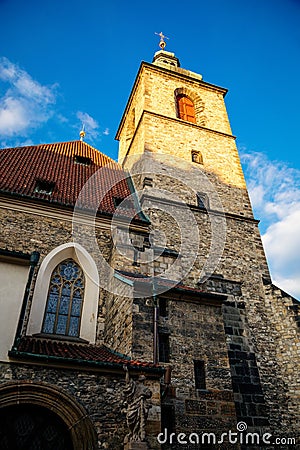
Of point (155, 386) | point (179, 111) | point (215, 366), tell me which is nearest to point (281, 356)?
point (215, 366)

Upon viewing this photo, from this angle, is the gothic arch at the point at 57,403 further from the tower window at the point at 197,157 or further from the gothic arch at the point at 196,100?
the gothic arch at the point at 196,100

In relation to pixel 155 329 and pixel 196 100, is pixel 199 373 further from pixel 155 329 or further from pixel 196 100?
pixel 196 100

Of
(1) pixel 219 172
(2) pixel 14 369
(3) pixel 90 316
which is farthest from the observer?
(1) pixel 219 172

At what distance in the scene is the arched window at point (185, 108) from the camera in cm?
1588

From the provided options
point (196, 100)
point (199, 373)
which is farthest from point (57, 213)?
point (196, 100)

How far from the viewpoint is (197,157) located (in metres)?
14.0

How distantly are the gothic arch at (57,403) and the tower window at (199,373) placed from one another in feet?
7.28

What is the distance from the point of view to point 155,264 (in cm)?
877

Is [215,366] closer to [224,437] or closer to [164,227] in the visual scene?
[224,437]

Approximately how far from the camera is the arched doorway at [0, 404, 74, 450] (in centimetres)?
521

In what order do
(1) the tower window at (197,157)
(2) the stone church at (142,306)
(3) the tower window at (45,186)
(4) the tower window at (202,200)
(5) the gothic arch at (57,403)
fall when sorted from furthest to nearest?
(1) the tower window at (197,157), (4) the tower window at (202,200), (3) the tower window at (45,186), (2) the stone church at (142,306), (5) the gothic arch at (57,403)

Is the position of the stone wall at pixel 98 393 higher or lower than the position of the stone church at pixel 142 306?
lower

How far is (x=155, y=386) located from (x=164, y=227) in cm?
550

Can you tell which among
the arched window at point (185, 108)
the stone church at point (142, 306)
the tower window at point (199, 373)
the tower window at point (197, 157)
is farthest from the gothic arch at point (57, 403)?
the arched window at point (185, 108)
